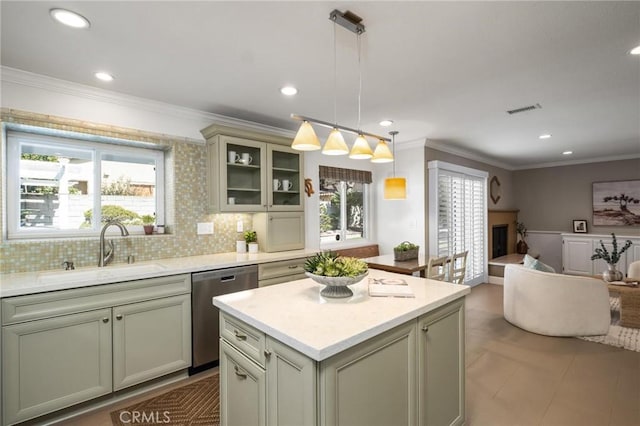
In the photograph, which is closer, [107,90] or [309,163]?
[107,90]

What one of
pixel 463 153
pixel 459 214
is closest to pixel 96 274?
pixel 459 214

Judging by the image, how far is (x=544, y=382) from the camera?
2502 mm

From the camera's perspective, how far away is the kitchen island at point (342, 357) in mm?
1186

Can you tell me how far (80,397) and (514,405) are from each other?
308 centimetres

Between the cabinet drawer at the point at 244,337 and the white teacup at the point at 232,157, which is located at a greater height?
the white teacup at the point at 232,157

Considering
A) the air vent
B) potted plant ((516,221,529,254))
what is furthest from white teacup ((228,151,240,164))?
potted plant ((516,221,529,254))

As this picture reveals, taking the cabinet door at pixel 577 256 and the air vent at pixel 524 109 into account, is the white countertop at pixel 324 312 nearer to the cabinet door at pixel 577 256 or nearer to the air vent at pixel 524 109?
the air vent at pixel 524 109

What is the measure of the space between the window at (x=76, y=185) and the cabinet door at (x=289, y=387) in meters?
2.40

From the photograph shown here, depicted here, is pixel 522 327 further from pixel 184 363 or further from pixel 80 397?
pixel 80 397

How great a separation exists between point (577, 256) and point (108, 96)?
8246 millimetres

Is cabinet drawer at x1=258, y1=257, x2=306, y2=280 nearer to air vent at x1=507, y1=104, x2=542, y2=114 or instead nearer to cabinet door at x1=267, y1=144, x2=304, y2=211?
cabinet door at x1=267, y1=144, x2=304, y2=211

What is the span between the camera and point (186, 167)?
3164 mm

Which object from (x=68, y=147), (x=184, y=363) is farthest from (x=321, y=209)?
(x=68, y=147)

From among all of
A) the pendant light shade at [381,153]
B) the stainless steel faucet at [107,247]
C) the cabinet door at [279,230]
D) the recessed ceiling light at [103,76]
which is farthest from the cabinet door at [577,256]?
the recessed ceiling light at [103,76]
